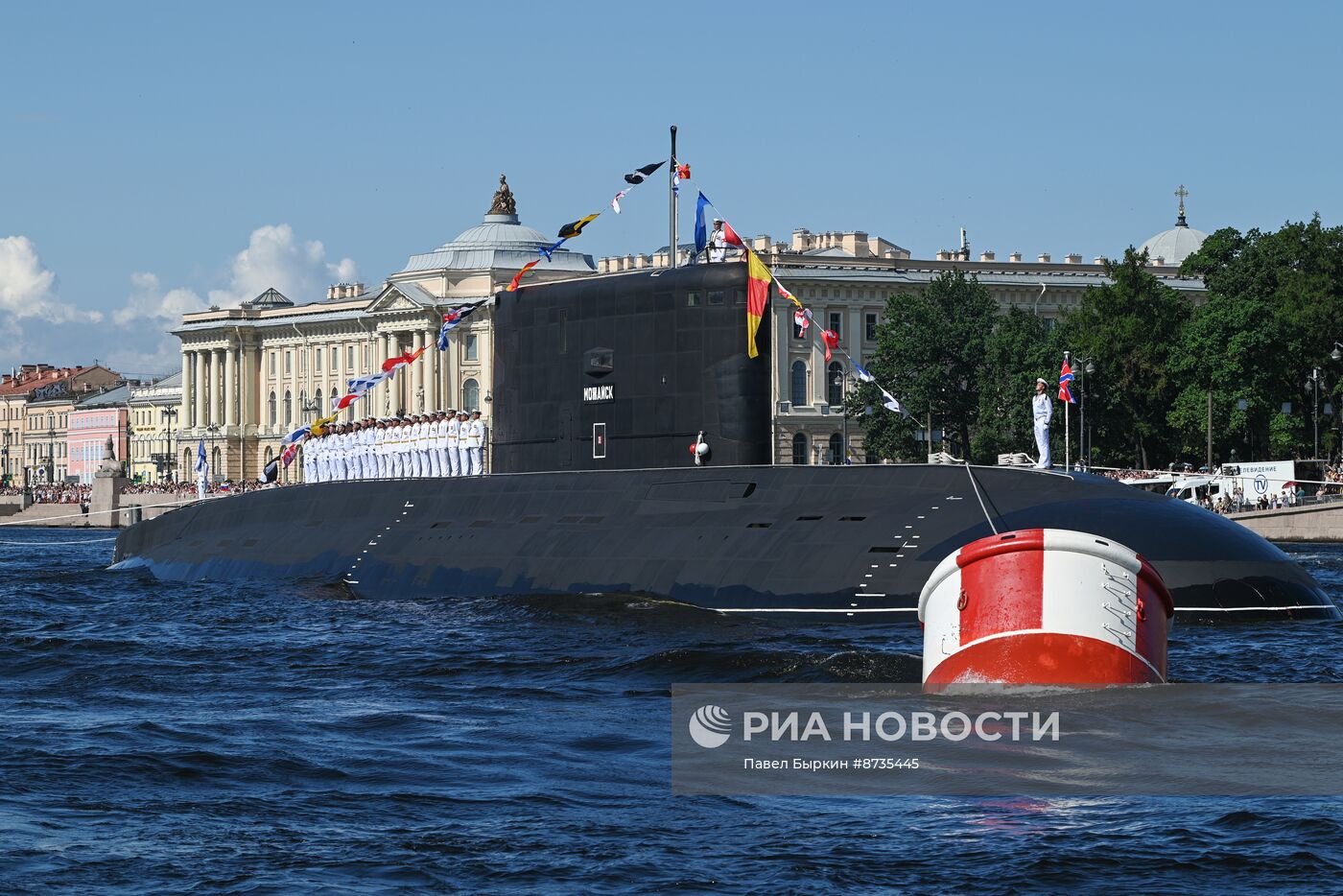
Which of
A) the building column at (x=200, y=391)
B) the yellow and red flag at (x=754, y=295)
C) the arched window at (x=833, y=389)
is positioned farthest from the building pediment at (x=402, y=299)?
the yellow and red flag at (x=754, y=295)

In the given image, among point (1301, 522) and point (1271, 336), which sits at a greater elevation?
point (1271, 336)

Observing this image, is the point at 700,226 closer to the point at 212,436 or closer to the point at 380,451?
the point at 380,451

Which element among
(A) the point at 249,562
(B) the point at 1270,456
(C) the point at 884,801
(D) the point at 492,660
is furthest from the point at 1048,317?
(C) the point at 884,801

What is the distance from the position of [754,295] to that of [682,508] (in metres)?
2.96

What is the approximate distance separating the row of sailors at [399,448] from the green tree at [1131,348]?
43.3 meters

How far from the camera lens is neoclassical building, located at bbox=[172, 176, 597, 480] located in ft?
401

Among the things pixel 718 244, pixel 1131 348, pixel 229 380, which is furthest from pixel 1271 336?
pixel 229 380

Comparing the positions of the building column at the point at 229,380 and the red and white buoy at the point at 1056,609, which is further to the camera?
the building column at the point at 229,380

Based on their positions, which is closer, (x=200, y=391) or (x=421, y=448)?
(x=421, y=448)

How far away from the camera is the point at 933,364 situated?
8556cm

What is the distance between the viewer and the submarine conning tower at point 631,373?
25.8m

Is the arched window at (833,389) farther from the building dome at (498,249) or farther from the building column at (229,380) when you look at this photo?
the building column at (229,380)

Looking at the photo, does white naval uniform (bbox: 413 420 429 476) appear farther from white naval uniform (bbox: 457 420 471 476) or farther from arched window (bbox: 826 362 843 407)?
arched window (bbox: 826 362 843 407)

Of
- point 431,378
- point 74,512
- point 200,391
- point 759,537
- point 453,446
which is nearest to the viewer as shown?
point 759,537
